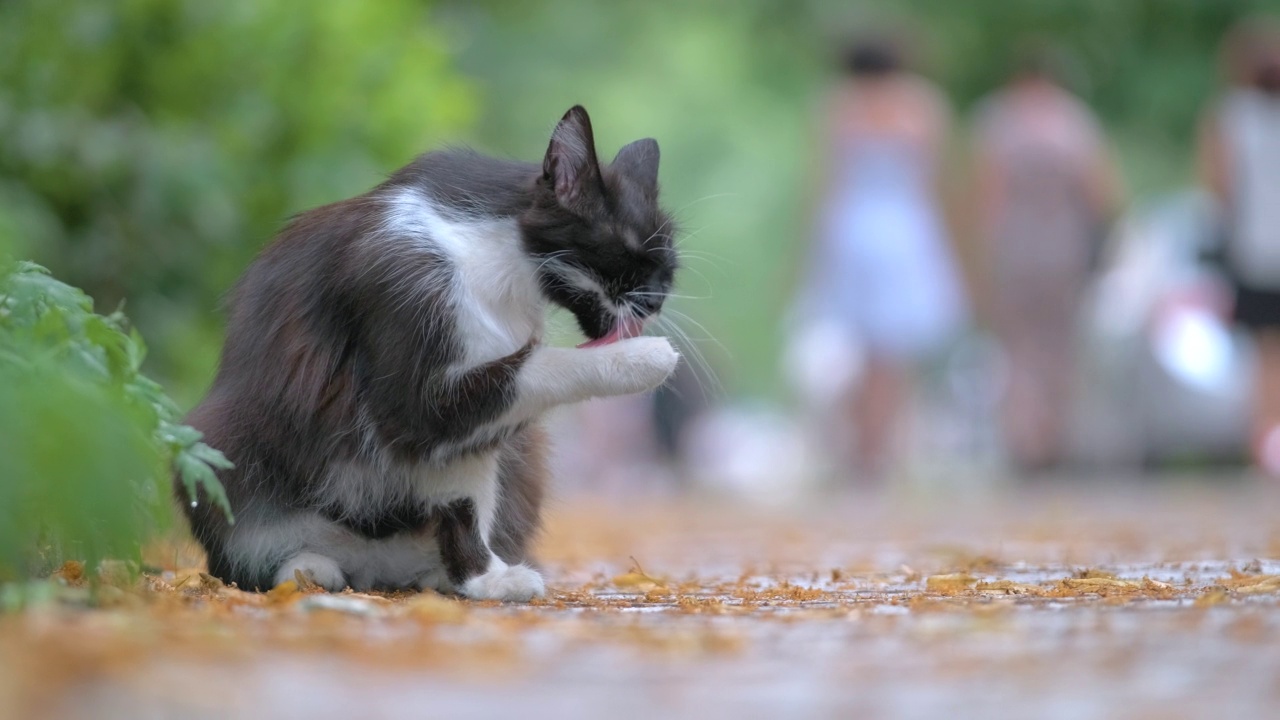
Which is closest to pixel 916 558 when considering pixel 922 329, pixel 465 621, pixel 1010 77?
pixel 465 621

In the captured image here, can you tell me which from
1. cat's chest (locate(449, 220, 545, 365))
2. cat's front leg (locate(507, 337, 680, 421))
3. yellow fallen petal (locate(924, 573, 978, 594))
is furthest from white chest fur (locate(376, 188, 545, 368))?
yellow fallen petal (locate(924, 573, 978, 594))

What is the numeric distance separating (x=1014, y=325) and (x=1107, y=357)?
2.07 meters

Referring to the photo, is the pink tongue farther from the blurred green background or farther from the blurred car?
the blurred car

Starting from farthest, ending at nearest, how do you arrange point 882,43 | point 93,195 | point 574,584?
point 882,43 → point 93,195 → point 574,584

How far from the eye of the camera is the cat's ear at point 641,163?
172 inches

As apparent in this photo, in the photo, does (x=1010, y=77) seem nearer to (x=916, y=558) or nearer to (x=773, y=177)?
(x=773, y=177)

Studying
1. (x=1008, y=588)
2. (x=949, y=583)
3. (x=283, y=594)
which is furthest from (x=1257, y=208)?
(x=283, y=594)

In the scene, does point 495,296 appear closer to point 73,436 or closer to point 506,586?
point 506,586

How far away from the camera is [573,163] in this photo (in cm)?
412

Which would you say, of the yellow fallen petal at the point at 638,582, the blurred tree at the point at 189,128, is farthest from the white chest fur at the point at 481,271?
the blurred tree at the point at 189,128

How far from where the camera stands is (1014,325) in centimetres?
1265

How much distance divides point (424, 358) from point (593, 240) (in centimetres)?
50

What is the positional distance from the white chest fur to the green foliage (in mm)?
716

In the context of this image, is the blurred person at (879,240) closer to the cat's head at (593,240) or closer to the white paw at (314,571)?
the cat's head at (593,240)
